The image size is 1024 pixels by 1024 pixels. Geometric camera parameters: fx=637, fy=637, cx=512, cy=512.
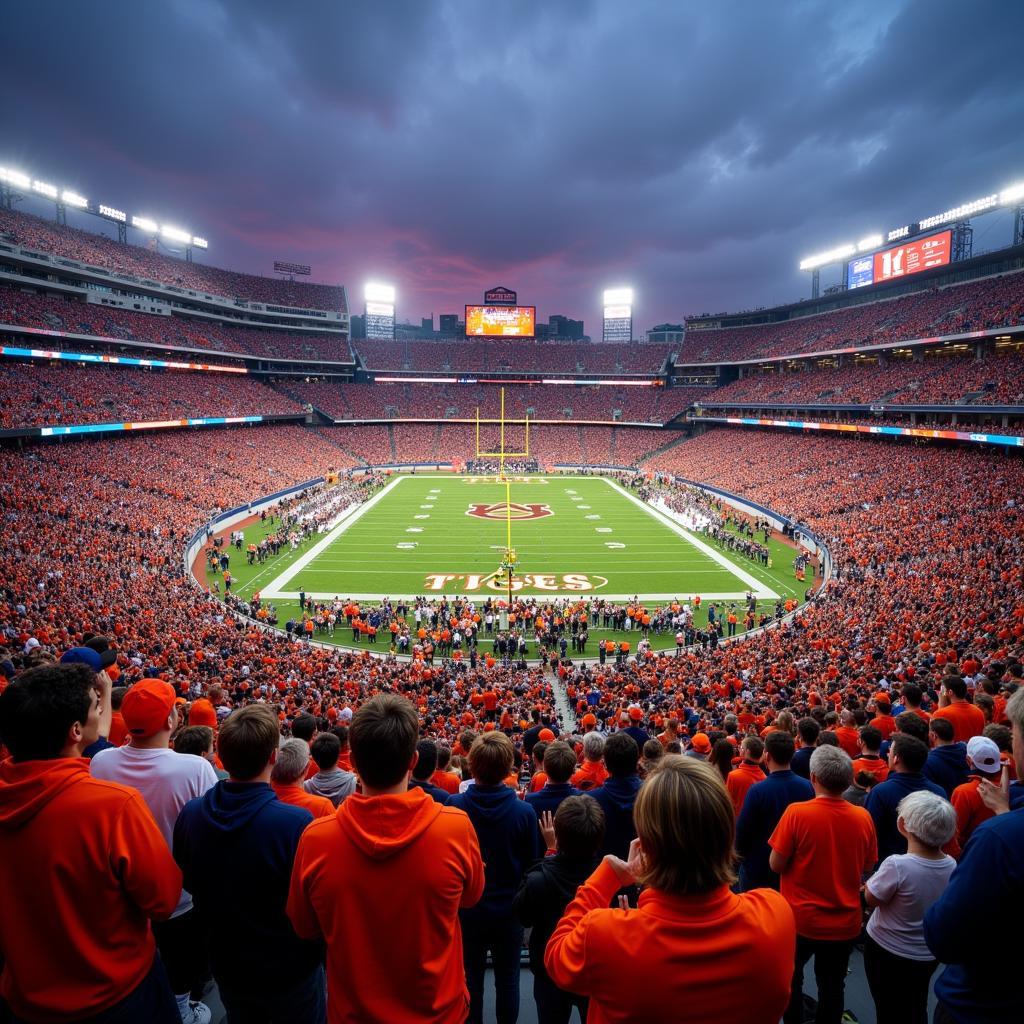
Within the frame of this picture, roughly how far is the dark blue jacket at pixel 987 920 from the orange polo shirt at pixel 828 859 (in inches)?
43.3

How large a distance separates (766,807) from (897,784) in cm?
84

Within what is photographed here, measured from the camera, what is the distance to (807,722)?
6285 mm

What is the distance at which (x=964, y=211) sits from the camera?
42906 millimetres

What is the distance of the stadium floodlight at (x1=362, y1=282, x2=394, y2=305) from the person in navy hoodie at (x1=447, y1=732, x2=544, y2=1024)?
328ft

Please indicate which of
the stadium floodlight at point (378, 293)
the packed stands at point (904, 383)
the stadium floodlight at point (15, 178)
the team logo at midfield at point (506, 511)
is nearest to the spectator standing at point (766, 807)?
the team logo at midfield at point (506, 511)

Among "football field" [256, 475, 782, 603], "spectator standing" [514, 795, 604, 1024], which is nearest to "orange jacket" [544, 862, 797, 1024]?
"spectator standing" [514, 795, 604, 1024]

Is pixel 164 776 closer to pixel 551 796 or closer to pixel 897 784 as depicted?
pixel 551 796

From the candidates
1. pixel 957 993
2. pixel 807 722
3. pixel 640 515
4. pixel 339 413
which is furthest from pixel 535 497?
pixel 957 993

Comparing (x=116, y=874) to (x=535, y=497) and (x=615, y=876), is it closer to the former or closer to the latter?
(x=615, y=876)

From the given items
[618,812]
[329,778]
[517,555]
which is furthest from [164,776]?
[517,555]

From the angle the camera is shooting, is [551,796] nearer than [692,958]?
No

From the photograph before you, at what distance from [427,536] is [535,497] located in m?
15.0

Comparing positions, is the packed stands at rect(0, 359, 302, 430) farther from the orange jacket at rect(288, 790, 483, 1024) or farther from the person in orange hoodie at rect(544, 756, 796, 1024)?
the person in orange hoodie at rect(544, 756, 796, 1024)

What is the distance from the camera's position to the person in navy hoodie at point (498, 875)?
10.9 feet
